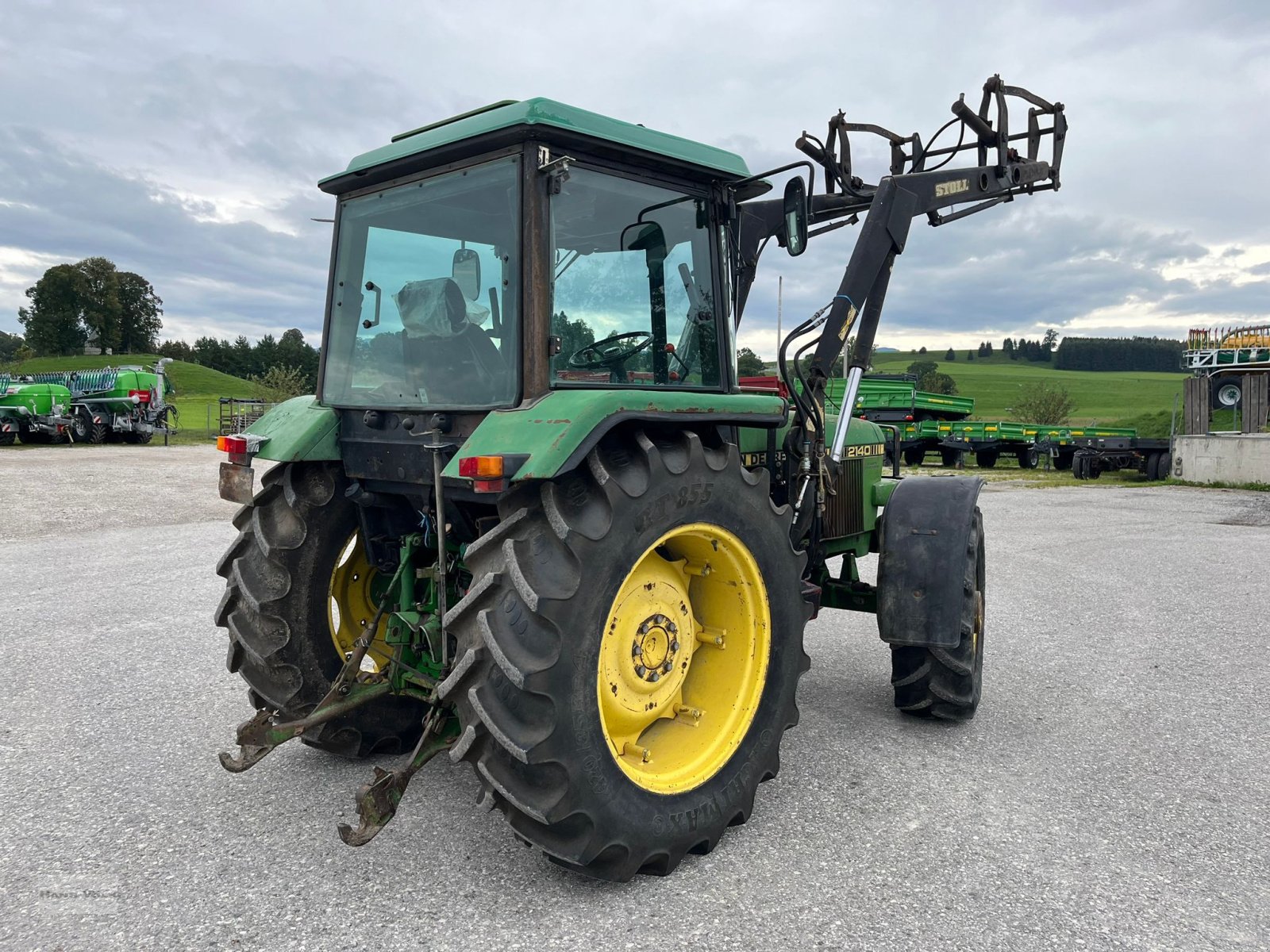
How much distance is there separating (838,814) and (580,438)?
6.09ft

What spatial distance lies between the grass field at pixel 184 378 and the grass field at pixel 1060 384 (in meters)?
39.1

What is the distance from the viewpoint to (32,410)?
26312mm

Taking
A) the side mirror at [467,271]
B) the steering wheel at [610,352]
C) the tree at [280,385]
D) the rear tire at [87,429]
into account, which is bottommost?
the rear tire at [87,429]

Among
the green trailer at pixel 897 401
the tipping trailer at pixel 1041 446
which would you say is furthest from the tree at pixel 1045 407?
the green trailer at pixel 897 401

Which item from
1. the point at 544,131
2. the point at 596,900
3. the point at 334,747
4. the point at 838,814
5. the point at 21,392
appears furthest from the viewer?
the point at 21,392

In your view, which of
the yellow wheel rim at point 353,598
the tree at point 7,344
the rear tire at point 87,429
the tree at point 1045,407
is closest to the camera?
the yellow wheel rim at point 353,598

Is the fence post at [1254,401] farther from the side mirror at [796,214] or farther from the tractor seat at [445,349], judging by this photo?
the tractor seat at [445,349]

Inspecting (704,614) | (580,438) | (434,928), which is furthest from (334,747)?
(580,438)

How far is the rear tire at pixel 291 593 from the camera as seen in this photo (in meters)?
3.66

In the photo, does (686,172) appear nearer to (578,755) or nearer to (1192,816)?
(578,755)

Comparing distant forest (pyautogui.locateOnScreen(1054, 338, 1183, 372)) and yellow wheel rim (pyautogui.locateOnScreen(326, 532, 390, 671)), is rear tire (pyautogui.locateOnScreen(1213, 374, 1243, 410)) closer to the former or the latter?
yellow wheel rim (pyautogui.locateOnScreen(326, 532, 390, 671))

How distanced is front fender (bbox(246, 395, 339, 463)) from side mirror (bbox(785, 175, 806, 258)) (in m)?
2.05

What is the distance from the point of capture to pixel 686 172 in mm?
3617

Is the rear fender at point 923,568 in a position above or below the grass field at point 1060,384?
below
